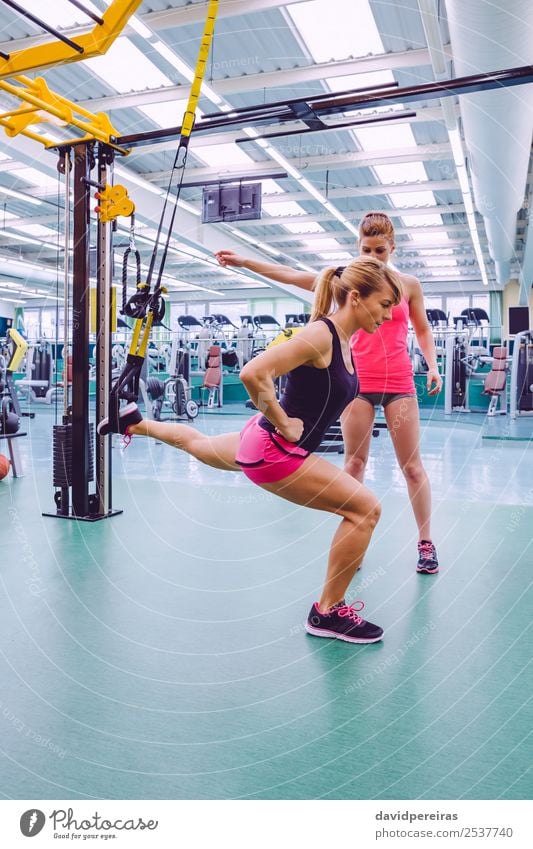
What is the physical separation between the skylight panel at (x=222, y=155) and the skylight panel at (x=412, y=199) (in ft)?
8.93

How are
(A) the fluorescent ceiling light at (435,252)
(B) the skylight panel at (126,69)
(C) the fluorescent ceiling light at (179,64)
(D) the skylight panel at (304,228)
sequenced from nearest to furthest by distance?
(C) the fluorescent ceiling light at (179,64) < (B) the skylight panel at (126,69) < (D) the skylight panel at (304,228) < (A) the fluorescent ceiling light at (435,252)

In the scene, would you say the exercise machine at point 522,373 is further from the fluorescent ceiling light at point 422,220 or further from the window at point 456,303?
the window at point 456,303

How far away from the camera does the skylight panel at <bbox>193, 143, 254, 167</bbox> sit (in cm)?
770

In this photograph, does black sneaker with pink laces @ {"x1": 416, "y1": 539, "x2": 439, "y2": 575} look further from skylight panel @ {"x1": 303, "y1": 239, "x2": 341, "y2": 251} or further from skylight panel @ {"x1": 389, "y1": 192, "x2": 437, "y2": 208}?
skylight panel @ {"x1": 303, "y1": 239, "x2": 341, "y2": 251}

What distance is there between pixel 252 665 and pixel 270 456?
55 cm

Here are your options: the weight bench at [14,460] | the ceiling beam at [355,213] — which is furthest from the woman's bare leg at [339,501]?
the ceiling beam at [355,213]

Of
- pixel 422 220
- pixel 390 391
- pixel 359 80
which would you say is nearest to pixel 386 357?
pixel 390 391

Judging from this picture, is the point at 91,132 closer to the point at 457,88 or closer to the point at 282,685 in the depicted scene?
the point at 457,88

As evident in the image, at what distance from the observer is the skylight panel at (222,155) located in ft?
25.2

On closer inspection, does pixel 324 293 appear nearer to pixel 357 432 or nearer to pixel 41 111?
pixel 357 432

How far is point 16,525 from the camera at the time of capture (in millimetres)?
3182

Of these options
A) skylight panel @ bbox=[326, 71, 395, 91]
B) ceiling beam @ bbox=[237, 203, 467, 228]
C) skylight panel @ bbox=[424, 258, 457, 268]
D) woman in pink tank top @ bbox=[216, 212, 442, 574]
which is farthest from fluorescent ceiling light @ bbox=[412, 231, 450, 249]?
woman in pink tank top @ bbox=[216, 212, 442, 574]
